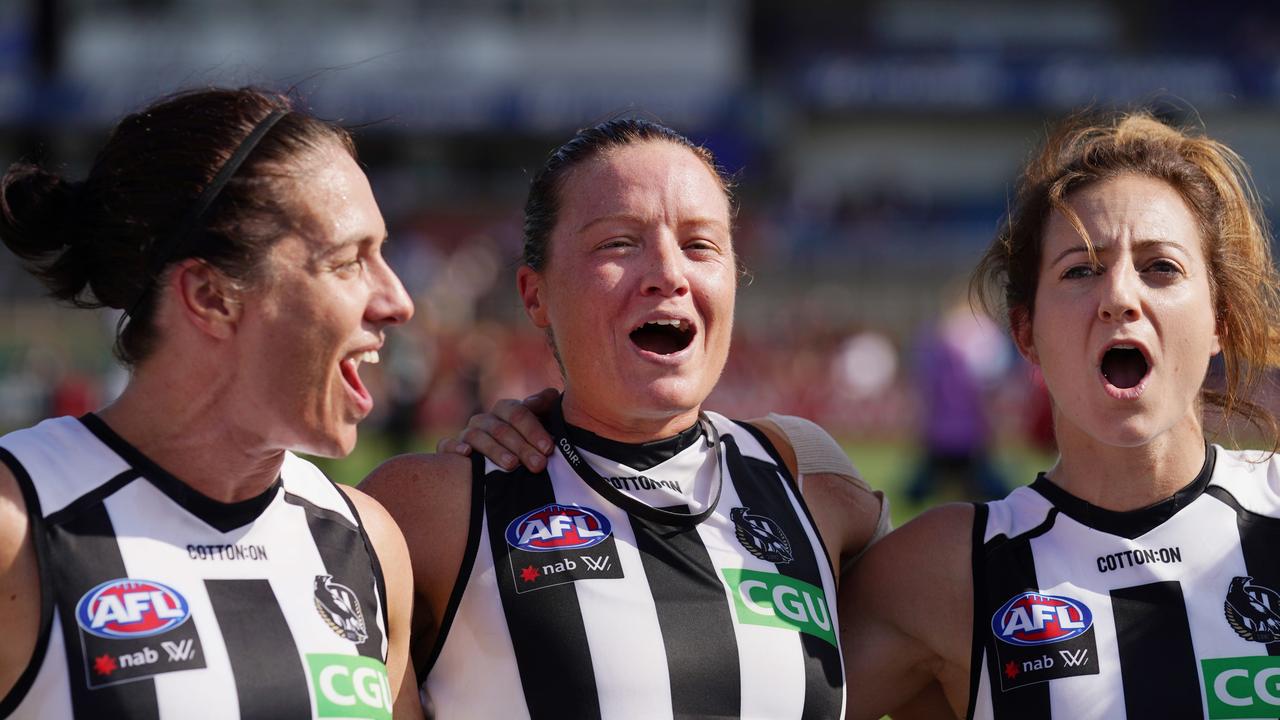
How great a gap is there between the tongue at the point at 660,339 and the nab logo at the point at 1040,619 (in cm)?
94

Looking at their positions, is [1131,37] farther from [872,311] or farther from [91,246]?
[91,246]

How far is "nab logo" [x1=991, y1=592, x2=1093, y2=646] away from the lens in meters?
3.03

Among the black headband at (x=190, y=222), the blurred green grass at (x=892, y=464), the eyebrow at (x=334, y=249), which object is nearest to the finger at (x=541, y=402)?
the eyebrow at (x=334, y=249)

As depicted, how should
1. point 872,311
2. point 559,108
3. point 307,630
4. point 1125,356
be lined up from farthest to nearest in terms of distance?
1. point 559,108
2. point 872,311
3. point 1125,356
4. point 307,630

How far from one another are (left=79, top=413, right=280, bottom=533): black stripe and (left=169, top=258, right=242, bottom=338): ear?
0.88 ft

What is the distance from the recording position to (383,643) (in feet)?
9.12

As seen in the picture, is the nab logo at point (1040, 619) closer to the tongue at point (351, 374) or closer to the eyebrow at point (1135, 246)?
the eyebrow at point (1135, 246)

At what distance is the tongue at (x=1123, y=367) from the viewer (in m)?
3.15

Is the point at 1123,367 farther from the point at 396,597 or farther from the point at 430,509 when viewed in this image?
the point at 396,597

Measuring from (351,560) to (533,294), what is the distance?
834 millimetres

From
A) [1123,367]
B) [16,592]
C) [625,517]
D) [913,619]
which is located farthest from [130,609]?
[1123,367]

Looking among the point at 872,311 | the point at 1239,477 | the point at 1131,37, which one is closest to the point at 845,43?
the point at 1131,37

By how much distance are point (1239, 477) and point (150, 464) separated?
241 cm

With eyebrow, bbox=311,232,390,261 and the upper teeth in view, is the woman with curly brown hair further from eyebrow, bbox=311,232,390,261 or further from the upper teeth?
eyebrow, bbox=311,232,390,261
